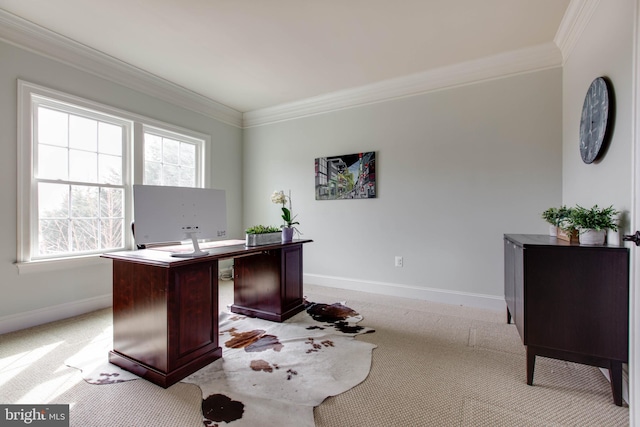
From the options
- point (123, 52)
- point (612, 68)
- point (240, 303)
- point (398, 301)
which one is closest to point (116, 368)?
point (240, 303)

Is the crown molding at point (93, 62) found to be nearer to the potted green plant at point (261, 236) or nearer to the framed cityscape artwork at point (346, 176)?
the framed cityscape artwork at point (346, 176)

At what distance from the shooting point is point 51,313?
2.76 metres

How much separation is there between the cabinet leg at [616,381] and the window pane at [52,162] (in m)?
4.58

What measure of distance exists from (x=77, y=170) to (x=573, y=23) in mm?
4832

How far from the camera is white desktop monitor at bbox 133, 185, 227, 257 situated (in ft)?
5.83

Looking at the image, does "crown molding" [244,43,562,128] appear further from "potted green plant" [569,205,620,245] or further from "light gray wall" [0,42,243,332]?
"potted green plant" [569,205,620,245]

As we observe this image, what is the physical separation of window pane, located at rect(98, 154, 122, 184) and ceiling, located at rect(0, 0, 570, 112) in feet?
3.59

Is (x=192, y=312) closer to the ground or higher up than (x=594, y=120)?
closer to the ground

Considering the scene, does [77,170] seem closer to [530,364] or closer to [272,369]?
[272,369]

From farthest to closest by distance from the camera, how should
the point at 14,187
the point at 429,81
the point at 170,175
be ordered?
the point at 170,175 < the point at 429,81 < the point at 14,187

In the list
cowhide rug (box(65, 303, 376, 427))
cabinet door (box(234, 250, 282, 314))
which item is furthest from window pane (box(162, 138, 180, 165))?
cowhide rug (box(65, 303, 376, 427))

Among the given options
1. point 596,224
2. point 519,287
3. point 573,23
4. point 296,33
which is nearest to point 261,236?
point 296,33

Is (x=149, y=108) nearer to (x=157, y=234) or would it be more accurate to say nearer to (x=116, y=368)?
(x=157, y=234)

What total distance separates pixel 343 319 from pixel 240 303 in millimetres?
1099
